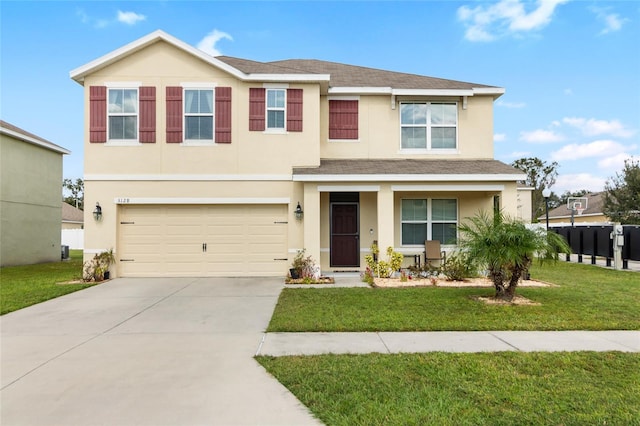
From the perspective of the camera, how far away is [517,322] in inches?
241

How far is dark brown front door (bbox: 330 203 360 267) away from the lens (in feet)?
39.8

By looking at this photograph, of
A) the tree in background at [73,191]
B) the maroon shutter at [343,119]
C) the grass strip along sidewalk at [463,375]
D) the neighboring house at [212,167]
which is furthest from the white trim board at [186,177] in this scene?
the tree in background at [73,191]

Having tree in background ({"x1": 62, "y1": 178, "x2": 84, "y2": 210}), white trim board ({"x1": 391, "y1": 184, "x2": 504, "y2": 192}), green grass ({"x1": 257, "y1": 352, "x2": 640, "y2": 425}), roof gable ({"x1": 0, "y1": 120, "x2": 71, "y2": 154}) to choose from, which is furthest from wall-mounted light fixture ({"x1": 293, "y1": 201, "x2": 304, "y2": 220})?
tree in background ({"x1": 62, "y1": 178, "x2": 84, "y2": 210})

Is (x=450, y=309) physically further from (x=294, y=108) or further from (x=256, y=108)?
(x=256, y=108)

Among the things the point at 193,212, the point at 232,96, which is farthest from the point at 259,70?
the point at 193,212

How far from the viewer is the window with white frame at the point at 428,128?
12359 mm

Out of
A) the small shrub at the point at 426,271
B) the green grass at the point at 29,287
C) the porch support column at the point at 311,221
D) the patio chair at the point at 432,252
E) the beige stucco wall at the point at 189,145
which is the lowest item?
the green grass at the point at 29,287

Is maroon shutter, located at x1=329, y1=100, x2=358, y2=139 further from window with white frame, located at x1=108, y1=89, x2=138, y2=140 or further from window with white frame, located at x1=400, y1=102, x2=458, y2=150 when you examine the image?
window with white frame, located at x1=108, y1=89, x2=138, y2=140

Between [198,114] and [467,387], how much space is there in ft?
34.4

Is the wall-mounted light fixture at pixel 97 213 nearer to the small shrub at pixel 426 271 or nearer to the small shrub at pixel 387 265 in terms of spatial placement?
the small shrub at pixel 387 265

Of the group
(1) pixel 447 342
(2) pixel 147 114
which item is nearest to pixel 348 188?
(1) pixel 447 342

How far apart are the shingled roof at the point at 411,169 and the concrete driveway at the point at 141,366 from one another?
458 centimetres

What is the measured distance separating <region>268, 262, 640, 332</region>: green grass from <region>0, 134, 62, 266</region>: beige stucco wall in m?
14.4

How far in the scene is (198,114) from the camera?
11328 mm
